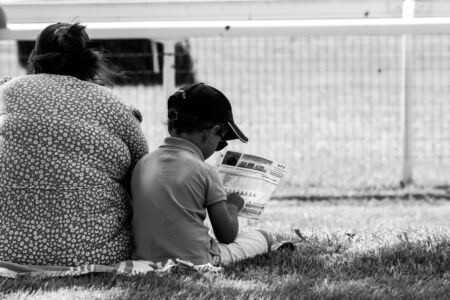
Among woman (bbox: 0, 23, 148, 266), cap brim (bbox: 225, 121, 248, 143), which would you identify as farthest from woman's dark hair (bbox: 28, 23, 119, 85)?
cap brim (bbox: 225, 121, 248, 143)

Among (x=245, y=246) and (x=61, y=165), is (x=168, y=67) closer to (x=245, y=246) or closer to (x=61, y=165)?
(x=245, y=246)

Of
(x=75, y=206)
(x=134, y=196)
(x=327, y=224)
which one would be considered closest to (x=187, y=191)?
(x=134, y=196)

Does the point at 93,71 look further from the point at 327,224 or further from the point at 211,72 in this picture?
the point at 211,72

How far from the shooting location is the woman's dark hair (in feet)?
11.3

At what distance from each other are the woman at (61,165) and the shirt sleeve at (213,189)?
0.38m

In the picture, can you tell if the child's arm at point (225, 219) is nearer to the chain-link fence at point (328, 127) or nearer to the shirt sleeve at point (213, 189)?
the shirt sleeve at point (213, 189)

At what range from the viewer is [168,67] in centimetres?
591

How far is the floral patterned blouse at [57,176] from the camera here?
3.28 meters

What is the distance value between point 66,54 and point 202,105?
0.63 metres

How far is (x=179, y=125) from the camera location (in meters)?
3.49

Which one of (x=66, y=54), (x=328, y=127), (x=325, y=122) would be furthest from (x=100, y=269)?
(x=325, y=122)

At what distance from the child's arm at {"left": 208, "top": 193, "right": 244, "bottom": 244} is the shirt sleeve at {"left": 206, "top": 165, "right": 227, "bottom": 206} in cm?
2

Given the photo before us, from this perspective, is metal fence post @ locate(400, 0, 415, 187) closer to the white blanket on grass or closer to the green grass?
the green grass

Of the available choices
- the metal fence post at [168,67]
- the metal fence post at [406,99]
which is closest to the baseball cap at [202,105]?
the metal fence post at [168,67]
